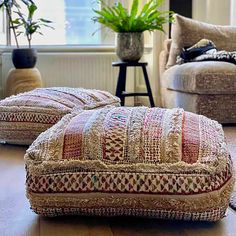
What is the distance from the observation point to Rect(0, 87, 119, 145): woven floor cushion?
8.39 feet

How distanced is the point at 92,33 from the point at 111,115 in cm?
338

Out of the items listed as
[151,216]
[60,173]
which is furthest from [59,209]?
[151,216]

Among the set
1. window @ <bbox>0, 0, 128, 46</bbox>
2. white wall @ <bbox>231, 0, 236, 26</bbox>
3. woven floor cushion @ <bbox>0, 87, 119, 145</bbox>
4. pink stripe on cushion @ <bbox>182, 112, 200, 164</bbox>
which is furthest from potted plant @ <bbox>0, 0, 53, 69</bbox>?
pink stripe on cushion @ <bbox>182, 112, 200, 164</bbox>

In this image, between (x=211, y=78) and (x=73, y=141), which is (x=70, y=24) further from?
(x=73, y=141)

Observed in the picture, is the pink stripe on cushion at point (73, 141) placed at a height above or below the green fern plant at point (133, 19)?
below

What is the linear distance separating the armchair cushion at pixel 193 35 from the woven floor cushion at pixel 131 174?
258 centimetres

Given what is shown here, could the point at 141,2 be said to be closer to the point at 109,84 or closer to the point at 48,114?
the point at 109,84

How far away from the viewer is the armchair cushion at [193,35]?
3936mm

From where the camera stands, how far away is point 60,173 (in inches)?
54.8

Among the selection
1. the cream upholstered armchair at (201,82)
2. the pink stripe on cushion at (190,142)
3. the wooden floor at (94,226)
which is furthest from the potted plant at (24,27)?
the pink stripe on cushion at (190,142)

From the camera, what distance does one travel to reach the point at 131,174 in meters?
1.37

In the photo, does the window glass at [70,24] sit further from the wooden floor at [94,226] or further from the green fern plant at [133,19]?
the wooden floor at [94,226]

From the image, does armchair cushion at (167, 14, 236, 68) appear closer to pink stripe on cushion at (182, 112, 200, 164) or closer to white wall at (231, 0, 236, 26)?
white wall at (231, 0, 236, 26)

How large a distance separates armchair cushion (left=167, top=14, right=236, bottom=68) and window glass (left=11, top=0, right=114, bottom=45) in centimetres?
104
